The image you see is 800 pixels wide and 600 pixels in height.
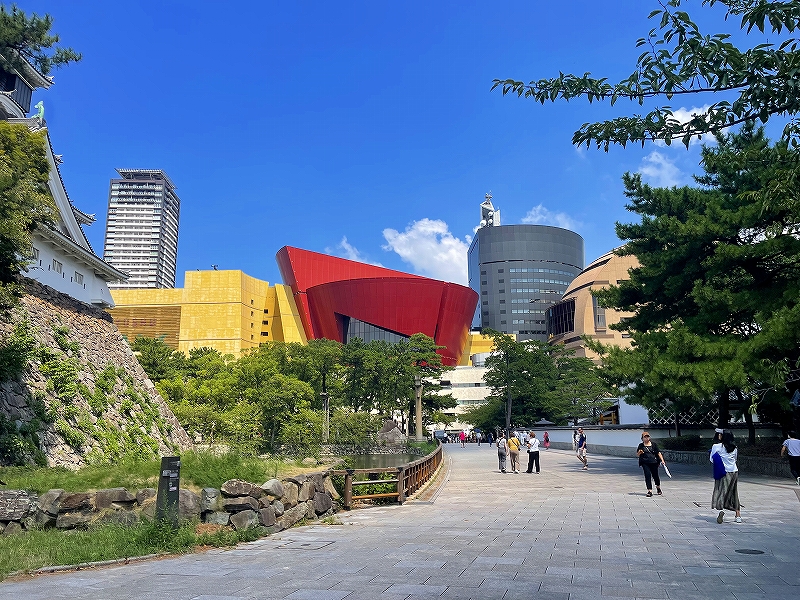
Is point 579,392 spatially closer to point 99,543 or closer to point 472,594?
point 99,543

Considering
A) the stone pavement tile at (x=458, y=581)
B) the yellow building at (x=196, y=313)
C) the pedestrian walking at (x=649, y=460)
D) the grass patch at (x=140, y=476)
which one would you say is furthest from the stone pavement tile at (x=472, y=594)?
the yellow building at (x=196, y=313)

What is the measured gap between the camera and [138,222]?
18212 cm

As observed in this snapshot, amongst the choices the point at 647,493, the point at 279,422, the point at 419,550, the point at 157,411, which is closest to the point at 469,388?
the point at 279,422

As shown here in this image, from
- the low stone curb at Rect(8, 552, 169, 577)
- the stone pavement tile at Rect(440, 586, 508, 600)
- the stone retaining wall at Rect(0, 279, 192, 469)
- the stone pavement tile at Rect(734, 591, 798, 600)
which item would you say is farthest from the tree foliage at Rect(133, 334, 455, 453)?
the stone pavement tile at Rect(734, 591, 798, 600)

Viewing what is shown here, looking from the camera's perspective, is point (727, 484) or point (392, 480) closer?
point (727, 484)

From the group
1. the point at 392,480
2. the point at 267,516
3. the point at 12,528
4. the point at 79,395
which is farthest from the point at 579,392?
the point at 12,528

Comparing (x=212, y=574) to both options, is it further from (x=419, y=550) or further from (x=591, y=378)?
(x=591, y=378)

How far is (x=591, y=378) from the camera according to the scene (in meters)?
48.9

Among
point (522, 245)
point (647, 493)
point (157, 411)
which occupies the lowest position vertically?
point (647, 493)

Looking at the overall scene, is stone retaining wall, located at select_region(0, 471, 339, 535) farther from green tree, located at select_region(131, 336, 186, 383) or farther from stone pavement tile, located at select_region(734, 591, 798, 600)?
green tree, located at select_region(131, 336, 186, 383)

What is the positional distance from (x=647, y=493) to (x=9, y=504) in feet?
41.2

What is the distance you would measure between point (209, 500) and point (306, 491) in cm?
184

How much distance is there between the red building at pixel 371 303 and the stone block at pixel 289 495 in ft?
224

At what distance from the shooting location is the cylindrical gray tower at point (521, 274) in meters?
138
